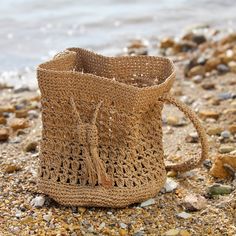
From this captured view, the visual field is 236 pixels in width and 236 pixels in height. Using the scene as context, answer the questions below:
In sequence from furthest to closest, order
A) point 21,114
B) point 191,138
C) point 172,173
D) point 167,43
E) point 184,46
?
point 167,43 → point 184,46 → point 21,114 → point 191,138 → point 172,173

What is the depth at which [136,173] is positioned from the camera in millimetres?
2605

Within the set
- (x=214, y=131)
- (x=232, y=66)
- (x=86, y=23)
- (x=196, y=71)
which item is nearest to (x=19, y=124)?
(x=214, y=131)

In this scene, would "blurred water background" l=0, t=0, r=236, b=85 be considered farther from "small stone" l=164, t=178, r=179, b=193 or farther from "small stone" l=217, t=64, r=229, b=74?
"small stone" l=164, t=178, r=179, b=193

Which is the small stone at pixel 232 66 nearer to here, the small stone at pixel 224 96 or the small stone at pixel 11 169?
the small stone at pixel 224 96

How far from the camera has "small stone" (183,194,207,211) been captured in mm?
2648

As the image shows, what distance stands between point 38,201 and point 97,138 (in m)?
0.38

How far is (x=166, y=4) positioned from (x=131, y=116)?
247 inches

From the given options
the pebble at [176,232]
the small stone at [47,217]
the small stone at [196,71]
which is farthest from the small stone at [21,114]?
the pebble at [176,232]

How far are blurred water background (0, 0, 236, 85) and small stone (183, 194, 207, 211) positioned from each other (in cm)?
291

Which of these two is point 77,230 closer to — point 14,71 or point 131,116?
point 131,116

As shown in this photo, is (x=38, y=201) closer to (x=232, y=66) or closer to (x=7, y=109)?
(x=7, y=109)

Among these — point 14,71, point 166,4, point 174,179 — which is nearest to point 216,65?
point 14,71

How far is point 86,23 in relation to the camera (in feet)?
24.5

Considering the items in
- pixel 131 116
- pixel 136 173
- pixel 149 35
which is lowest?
pixel 149 35
